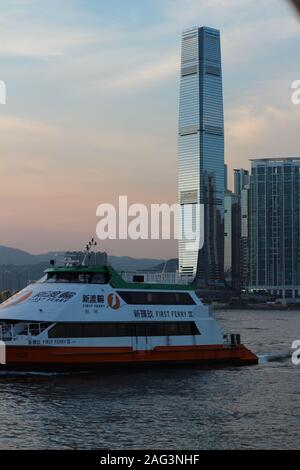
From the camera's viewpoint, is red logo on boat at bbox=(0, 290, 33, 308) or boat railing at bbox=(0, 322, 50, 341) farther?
red logo on boat at bbox=(0, 290, 33, 308)

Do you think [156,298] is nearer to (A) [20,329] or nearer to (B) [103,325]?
(B) [103,325]

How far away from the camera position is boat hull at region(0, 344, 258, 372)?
101 feet

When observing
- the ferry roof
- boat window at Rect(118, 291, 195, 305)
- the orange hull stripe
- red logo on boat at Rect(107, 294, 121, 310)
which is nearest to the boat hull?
the orange hull stripe

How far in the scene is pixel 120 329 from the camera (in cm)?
3303

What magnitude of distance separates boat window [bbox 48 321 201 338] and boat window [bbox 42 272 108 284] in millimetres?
2129

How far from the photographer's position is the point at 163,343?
3466 cm

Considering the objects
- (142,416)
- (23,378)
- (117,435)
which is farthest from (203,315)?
(117,435)

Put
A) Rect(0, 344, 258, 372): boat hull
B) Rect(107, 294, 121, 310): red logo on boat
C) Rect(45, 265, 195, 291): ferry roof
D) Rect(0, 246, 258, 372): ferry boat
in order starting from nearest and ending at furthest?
Rect(0, 344, 258, 372): boat hull
Rect(0, 246, 258, 372): ferry boat
Rect(107, 294, 121, 310): red logo on boat
Rect(45, 265, 195, 291): ferry roof

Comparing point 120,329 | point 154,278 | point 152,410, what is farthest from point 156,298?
point 152,410

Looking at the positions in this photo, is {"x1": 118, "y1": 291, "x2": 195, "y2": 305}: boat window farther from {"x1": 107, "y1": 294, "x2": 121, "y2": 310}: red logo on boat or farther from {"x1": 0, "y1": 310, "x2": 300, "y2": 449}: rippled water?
{"x1": 0, "y1": 310, "x2": 300, "y2": 449}: rippled water

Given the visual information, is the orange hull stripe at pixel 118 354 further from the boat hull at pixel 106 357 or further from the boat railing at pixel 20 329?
the boat railing at pixel 20 329

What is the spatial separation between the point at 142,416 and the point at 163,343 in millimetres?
10465

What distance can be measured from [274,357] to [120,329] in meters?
13.7
